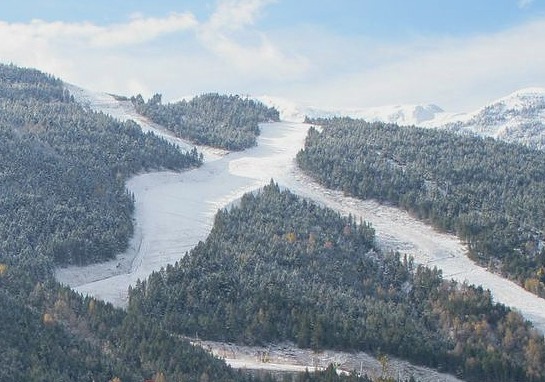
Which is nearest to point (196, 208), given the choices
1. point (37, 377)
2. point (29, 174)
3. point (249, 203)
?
point (249, 203)

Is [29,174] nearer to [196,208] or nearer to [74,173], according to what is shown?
[74,173]

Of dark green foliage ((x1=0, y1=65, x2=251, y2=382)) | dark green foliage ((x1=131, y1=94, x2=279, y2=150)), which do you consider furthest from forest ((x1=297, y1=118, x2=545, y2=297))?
dark green foliage ((x1=0, y1=65, x2=251, y2=382))

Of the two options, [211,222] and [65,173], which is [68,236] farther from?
[211,222]

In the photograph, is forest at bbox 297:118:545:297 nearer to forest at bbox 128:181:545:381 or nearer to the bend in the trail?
the bend in the trail

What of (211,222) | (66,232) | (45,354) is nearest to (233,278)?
(66,232)

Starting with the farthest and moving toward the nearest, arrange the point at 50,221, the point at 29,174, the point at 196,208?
1. the point at 196,208
2. the point at 29,174
3. the point at 50,221

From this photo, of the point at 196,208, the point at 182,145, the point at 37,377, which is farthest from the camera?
the point at 182,145
